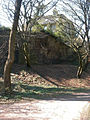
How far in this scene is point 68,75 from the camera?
19859mm

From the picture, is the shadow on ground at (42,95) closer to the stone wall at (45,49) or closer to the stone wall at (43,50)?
the stone wall at (43,50)

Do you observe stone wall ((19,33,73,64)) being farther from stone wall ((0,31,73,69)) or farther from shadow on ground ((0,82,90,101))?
shadow on ground ((0,82,90,101))

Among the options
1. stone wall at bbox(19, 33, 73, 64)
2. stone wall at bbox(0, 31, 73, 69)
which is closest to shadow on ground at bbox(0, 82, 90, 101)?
stone wall at bbox(0, 31, 73, 69)

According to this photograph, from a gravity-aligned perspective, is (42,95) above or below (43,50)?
below

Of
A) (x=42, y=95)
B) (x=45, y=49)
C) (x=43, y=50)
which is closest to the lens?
(x=42, y=95)

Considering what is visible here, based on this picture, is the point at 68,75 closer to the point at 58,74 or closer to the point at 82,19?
the point at 58,74

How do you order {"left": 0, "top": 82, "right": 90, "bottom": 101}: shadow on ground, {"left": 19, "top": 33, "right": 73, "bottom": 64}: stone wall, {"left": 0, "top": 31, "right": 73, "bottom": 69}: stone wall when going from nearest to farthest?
{"left": 0, "top": 82, "right": 90, "bottom": 101}: shadow on ground → {"left": 0, "top": 31, "right": 73, "bottom": 69}: stone wall → {"left": 19, "top": 33, "right": 73, "bottom": 64}: stone wall

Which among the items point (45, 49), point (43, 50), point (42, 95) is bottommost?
point (42, 95)

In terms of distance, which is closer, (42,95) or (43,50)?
(42,95)

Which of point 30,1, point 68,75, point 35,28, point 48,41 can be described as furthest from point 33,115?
point 48,41

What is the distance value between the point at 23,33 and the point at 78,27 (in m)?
6.58

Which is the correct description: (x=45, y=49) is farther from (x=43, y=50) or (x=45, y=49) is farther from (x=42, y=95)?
(x=42, y=95)

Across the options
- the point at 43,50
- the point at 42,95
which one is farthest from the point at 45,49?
the point at 42,95

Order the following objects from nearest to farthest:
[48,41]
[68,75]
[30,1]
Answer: [30,1]
[68,75]
[48,41]
